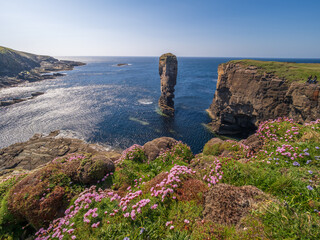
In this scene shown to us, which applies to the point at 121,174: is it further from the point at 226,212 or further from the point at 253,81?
the point at 253,81

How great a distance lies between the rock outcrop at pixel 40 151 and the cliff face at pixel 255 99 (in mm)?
29449

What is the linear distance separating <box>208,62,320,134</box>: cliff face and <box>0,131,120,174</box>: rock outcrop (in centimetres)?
2945

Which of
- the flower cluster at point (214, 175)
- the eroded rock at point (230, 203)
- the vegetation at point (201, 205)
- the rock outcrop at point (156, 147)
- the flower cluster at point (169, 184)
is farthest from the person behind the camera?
the rock outcrop at point (156, 147)

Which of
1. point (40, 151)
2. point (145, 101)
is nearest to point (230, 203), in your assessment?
point (40, 151)

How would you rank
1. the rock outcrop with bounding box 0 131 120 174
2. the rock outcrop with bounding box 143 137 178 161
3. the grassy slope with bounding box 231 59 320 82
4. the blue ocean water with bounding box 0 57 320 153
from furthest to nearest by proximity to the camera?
the blue ocean water with bounding box 0 57 320 153, the rock outcrop with bounding box 0 131 120 174, the grassy slope with bounding box 231 59 320 82, the rock outcrop with bounding box 143 137 178 161

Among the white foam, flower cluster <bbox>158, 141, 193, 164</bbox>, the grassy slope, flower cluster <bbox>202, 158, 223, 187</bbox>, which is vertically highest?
the grassy slope

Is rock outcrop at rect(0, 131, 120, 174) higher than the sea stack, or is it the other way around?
the sea stack

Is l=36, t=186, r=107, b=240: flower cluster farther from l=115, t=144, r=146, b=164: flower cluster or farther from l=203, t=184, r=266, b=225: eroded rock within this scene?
l=115, t=144, r=146, b=164: flower cluster

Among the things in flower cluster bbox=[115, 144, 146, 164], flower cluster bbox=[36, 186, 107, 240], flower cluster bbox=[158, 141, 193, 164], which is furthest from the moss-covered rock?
flower cluster bbox=[158, 141, 193, 164]

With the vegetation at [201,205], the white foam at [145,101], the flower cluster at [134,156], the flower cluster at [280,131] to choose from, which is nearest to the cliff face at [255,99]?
the flower cluster at [280,131]

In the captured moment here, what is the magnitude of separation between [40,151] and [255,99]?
148 feet

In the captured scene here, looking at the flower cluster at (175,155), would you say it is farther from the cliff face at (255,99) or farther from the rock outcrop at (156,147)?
the cliff face at (255,99)

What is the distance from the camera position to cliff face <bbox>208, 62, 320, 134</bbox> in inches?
888

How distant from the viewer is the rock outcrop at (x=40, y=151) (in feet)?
82.8
